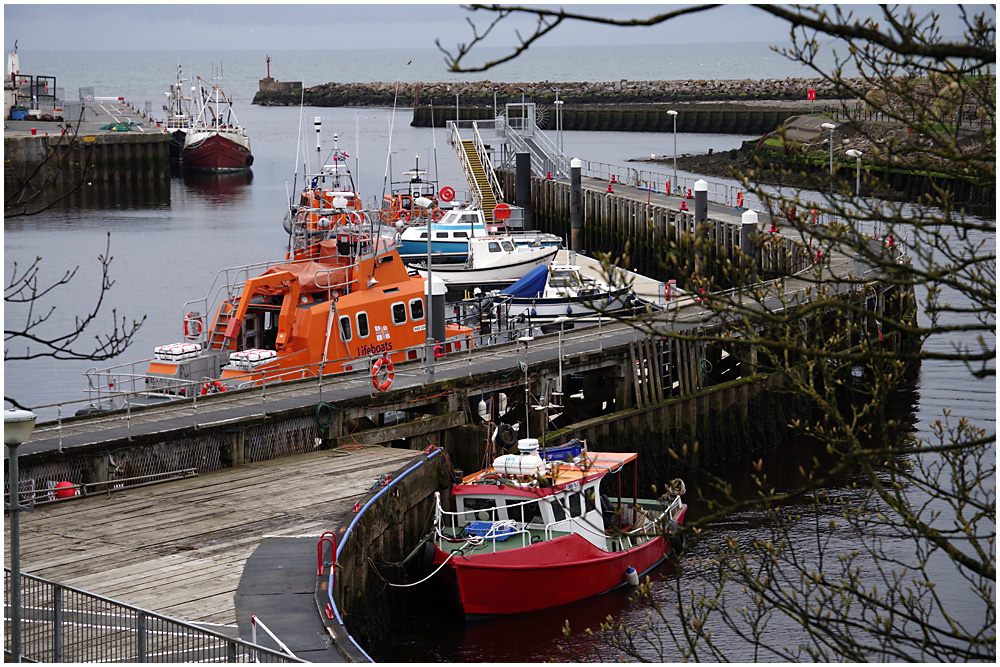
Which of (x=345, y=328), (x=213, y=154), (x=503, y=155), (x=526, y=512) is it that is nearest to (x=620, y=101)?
(x=213, y=154)

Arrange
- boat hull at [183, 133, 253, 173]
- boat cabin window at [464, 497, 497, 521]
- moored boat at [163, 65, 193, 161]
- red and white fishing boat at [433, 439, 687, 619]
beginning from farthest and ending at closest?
moored boat at [163, 65, 193, 161] < boat hull at [183, 133, 253, 173] < boat cabin window at [464, 497, 497, 521] < red and white fishing boat at [433, 439, 687, 619]

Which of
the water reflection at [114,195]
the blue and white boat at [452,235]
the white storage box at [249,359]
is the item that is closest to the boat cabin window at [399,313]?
Result: the white storage box at [249,359]

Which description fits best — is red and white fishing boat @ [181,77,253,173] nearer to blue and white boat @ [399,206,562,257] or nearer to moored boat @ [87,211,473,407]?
blue and white boat @ [399,206,562,257]

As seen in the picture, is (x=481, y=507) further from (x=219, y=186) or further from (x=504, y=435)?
(x=219, y=186)

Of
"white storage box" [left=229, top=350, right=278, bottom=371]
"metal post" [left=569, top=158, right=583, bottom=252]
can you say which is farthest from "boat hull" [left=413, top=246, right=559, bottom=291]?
"white storage box" [left=229, top=350, right=278, bottom=371]

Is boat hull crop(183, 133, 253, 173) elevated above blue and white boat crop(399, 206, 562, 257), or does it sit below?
above

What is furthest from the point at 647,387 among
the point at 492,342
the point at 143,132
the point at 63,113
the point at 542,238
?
the point at 63,113

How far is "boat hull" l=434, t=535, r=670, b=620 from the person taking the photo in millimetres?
19656

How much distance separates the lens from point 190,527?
17.2m

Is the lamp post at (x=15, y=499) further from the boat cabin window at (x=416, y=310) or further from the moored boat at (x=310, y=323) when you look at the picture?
the boat cabin window at (x=416, y=310)

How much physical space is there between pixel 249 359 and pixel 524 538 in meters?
7.77

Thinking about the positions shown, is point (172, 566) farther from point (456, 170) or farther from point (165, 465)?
point (456, 170)

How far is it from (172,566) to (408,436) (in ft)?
25.4

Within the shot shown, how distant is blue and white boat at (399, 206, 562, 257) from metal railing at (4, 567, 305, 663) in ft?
107
